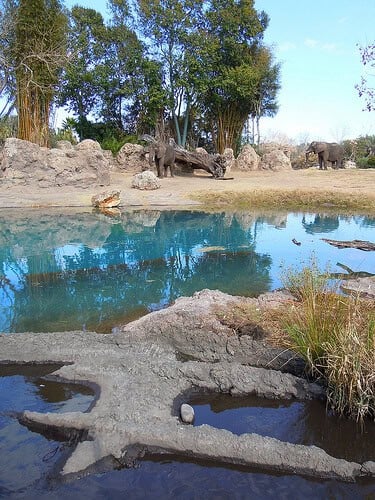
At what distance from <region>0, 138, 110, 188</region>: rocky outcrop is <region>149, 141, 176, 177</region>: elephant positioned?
1.94m

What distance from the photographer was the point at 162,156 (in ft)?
59.2

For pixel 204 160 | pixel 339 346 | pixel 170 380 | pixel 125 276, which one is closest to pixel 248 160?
pixel 204 160

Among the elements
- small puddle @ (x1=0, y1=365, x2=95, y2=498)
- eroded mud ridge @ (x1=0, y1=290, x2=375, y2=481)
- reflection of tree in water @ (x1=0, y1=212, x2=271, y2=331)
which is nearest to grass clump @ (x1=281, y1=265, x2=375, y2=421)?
eroded mud ridge @ (x1=0, y1=290, x2=375, y2=481)

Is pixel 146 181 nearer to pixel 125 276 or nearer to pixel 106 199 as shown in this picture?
pixel 106 199

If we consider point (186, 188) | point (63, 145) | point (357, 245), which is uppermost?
point (63, 145)

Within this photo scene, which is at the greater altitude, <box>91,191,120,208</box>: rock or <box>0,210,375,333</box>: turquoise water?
<box>91,191,120,208</box>: rock

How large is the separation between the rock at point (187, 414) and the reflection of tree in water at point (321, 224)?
309 inches

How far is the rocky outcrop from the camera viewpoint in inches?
610

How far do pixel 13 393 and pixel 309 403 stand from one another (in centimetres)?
215

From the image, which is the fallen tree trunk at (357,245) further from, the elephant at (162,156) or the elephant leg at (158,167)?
the elephant leg at (158,167)

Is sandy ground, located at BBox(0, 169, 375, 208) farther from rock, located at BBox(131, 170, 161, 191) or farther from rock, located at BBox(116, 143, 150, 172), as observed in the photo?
rock, located at BBox(116, 143, 150, 172)

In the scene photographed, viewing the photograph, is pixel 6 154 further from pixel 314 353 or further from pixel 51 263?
pixel 314 353

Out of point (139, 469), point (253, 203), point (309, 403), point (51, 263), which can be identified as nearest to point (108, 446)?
point (139, 469)

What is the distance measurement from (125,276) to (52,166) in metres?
10.5
